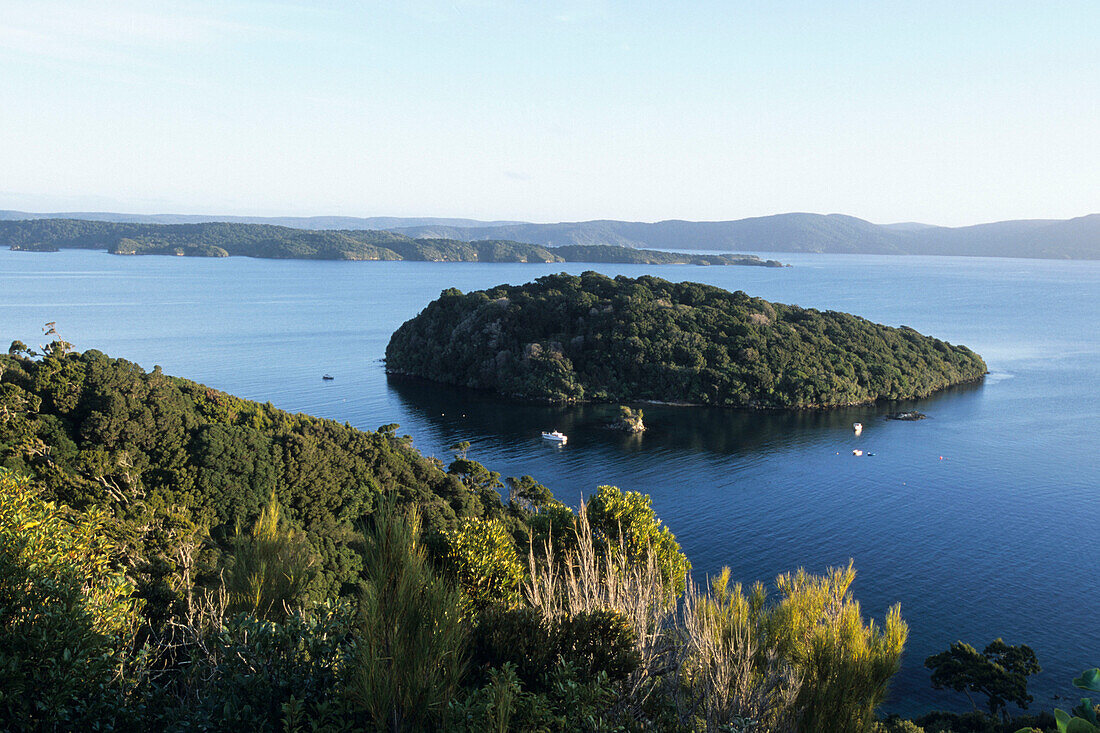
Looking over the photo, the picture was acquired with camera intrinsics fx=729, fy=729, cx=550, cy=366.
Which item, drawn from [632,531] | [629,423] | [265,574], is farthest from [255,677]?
[629,423]

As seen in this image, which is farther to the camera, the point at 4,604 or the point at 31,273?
the point at 31,273

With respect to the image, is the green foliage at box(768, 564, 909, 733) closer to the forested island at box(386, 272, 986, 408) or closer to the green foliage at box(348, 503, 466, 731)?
the green foliage at box(348, 503, 466, 731)

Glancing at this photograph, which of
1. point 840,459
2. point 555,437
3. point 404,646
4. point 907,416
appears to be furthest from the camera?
point 907,416

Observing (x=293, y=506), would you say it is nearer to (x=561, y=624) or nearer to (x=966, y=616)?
(x=561, y=624)

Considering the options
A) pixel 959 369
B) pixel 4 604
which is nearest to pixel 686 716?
pixel 4 604

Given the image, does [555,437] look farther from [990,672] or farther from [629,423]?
[990,672]

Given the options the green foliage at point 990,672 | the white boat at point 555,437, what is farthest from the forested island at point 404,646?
the white boat at point 555,437
